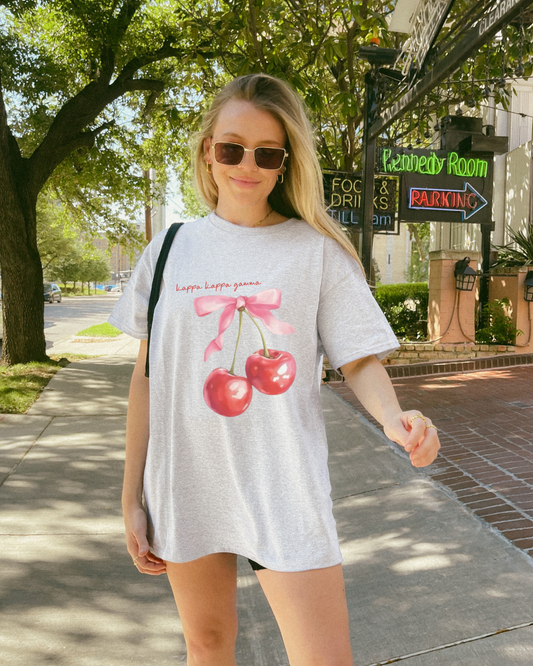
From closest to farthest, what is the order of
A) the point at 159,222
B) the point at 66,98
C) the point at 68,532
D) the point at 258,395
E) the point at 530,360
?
the point at 258,395 → the point at 68,532 → the point at 530,360 → the point at 66,98 → the point at 159,222

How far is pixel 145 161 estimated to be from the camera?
13938mm

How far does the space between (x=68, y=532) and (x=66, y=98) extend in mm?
9871

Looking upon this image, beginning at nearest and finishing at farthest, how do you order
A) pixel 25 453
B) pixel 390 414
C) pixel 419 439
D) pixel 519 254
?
pixel 419 439
pixel 390 414
pixel 25 453
pixel 519 254

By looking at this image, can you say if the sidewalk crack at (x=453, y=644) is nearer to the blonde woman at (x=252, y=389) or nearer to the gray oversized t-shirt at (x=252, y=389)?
the blonde woman at (x=252, y=389)

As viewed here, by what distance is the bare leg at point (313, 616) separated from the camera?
1.37 metres

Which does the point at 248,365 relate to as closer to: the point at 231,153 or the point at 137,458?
the point at 137,458

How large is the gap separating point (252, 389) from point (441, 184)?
987cm

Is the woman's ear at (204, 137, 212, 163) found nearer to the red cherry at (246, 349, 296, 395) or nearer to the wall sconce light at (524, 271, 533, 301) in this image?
the red cherry at (246, 349, 296, 395)

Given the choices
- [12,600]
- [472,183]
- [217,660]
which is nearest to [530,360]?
[472,183]

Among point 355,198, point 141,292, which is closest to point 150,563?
point 141,292

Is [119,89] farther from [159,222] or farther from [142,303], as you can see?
Result: [142,303]

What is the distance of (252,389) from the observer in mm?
1409

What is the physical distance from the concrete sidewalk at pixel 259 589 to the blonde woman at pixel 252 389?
133 cm

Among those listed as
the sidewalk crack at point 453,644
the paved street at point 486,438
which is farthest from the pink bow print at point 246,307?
the paved street at point 486,438
